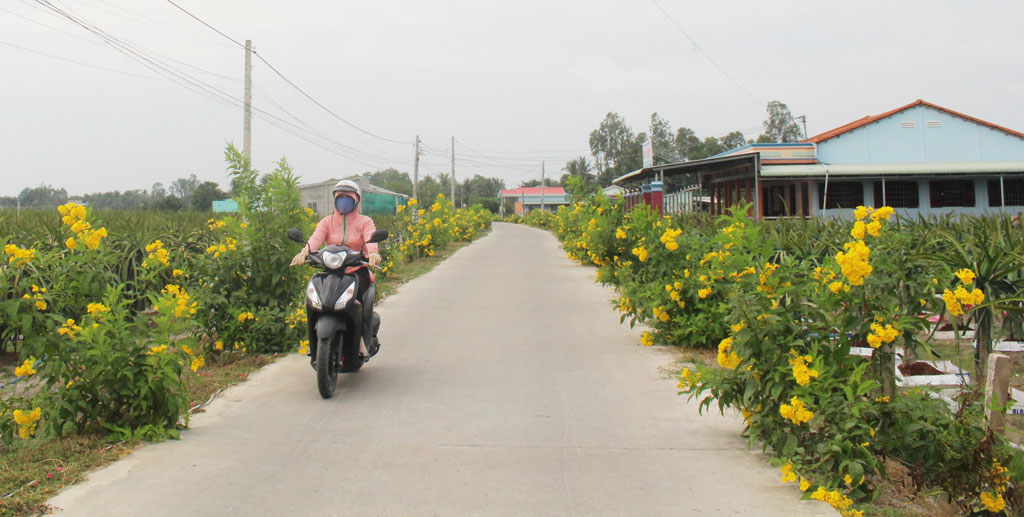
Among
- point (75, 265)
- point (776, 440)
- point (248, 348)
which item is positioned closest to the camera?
point (776, 440)

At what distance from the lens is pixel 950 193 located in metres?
25.3

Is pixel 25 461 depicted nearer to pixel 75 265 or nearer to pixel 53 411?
pixel 53 411

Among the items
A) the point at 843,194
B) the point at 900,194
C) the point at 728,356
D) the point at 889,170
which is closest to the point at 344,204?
the point at 728,356

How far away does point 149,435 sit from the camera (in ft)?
16.7

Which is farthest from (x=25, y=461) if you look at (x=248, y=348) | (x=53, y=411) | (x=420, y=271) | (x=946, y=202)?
(x=946, y=202)

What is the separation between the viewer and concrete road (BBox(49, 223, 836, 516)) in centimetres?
406

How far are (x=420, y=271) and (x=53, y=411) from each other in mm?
15068

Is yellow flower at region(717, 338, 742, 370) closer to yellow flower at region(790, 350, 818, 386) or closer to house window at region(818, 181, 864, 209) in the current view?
yellow flower at region(790, 350, 818, 386)

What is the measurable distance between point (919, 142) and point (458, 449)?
92.7ft

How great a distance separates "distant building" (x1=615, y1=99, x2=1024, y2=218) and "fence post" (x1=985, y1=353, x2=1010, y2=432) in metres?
18.0

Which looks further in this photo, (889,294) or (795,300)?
(795,300)

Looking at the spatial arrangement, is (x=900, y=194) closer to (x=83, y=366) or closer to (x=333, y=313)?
(x=333, y=313)

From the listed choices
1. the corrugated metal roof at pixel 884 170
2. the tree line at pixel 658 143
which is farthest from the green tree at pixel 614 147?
the corrugated metal roof at pixel 884 170

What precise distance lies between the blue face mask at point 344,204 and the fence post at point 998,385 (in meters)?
5.05
